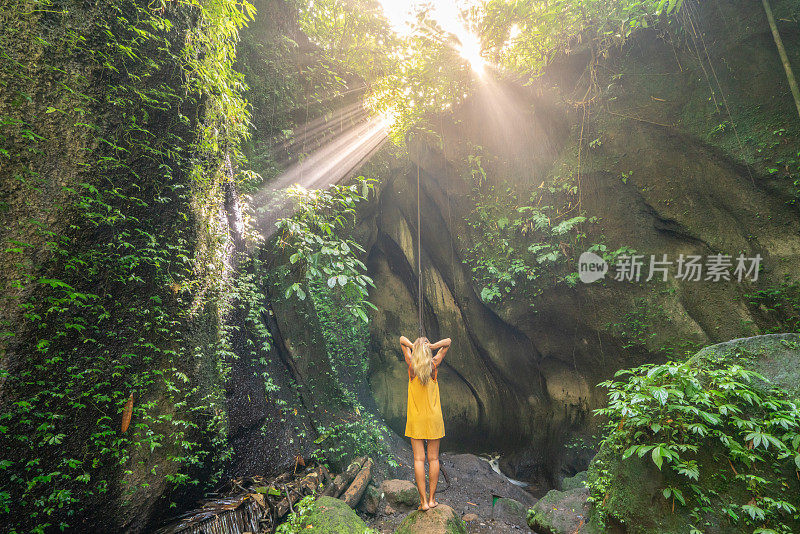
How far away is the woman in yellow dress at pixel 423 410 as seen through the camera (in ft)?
11.5

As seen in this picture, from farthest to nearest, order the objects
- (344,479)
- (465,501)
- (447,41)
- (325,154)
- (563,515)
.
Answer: (325,154) → (447,41) → (465,501) → (344,479) → (563,515)

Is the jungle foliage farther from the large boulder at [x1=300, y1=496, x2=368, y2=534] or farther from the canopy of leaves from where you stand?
the canopy of leaves

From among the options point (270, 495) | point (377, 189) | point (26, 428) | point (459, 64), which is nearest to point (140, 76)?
point (26, 428)

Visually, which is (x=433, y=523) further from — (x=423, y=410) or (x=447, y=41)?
(x=447, y=41)

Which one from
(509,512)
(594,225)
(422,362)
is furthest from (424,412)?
(594,225)

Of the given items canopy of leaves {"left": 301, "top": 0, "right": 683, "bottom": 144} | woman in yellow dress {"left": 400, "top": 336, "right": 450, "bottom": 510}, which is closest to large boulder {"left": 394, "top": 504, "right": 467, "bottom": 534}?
woman in yellow dress {"left": 400, "top": 336, "right": 450, "bottom": 510}

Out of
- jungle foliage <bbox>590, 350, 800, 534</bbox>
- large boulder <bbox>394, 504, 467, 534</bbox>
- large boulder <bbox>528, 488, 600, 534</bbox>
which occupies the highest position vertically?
jungle foliage <bbox>590, 350, 800, 534</bbox>

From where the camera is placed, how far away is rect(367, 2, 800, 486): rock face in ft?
14.1

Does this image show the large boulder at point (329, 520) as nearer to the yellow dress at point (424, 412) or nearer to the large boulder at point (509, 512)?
the yellow dress at point (424, 412)

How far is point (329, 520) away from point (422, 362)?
5.93ft

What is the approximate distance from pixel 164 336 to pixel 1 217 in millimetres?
1368

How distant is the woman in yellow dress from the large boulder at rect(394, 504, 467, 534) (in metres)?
0.16

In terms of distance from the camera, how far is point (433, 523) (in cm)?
309

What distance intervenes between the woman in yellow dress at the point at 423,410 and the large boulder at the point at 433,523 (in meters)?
0.16
